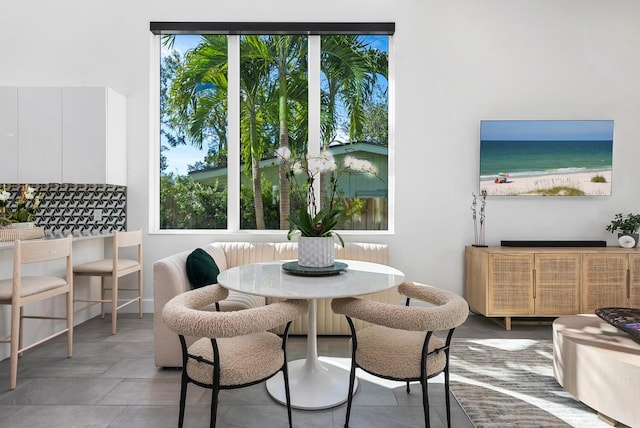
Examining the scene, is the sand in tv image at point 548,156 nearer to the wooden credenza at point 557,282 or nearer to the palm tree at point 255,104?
the wooden credenza at point 557,282

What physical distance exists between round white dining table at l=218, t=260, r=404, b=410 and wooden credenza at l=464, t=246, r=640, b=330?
152cm

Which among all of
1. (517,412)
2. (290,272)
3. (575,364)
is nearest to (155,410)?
(290,272)

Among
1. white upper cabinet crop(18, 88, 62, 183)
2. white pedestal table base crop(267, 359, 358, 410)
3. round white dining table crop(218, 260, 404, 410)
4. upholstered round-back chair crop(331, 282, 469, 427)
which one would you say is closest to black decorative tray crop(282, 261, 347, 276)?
round white dining table crop(218, 260, 404, 410)

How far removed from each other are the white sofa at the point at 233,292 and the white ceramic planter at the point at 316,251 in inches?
26.5

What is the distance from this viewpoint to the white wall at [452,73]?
11.8 feet

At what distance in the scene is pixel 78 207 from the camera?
3.60 m

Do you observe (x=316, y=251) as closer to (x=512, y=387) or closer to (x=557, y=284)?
(x=512, y=387)

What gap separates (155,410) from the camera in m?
1.92

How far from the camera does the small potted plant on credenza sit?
3.34 metres

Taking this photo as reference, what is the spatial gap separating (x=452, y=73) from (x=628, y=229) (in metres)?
2.15

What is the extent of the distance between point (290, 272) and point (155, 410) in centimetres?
99

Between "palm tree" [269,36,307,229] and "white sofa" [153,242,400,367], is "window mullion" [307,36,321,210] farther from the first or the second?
"white sofa" [153,242,400,367]

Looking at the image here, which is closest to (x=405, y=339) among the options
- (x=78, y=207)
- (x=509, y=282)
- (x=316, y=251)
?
(x=316, y=251)

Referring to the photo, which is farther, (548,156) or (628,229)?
(548,156)
